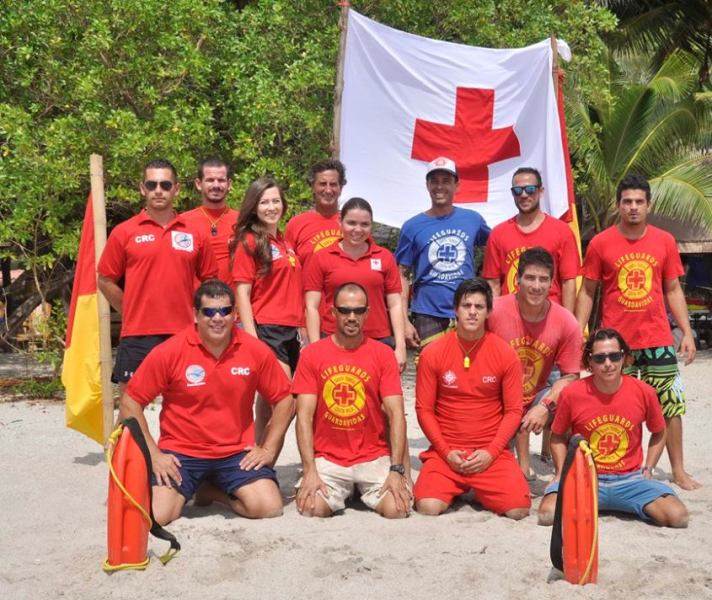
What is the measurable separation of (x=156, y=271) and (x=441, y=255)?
1771 mm

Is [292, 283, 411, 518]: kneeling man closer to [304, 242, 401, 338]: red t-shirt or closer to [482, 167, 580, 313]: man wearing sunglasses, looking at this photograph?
[304, 242, 401, 338]: red t-shirt

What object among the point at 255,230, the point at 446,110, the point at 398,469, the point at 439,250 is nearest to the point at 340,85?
the point at 446,110

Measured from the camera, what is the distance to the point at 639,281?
222 inches

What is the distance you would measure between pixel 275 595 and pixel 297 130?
281 inches

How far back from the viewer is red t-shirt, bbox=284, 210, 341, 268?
5.95m

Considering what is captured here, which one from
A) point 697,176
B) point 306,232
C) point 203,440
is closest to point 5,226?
point 306,232

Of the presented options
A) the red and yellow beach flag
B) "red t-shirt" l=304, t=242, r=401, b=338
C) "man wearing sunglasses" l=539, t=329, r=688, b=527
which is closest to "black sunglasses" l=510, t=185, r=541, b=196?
"red t-shirt" l=304, t=242, r=401, b=338

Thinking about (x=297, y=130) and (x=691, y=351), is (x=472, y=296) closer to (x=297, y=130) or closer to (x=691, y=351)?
(x=691, y=351)

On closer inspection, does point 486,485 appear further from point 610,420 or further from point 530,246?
point 530,246

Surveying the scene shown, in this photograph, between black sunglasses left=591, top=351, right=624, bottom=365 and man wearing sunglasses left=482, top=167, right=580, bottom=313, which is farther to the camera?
man wearing sunglasses left=482, top=167, right=580, bottom=313

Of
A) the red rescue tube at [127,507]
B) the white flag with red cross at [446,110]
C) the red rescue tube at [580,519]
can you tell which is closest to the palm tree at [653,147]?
the white flag with red cross at [446,110]

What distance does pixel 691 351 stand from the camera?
5.77m

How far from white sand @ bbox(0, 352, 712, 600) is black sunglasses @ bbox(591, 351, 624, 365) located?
854mm

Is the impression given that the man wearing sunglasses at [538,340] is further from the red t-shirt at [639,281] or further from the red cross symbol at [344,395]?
the red cross symbol at [344,395]
